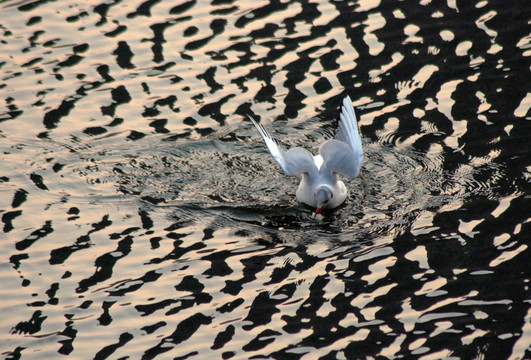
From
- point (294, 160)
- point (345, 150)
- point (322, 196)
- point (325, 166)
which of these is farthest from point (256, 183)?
point (345, 150)

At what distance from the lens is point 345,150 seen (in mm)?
12047

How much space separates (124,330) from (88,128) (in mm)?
5076

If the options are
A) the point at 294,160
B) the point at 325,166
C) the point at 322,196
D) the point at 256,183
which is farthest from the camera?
the point at 256,183

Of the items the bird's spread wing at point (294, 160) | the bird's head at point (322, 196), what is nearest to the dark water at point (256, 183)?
the bird's head at point (322, 196)

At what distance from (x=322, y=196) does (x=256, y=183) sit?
1.12 metres

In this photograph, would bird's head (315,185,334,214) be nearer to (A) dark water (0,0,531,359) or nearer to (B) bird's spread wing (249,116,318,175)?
(A) dark water (0,0,531,359)

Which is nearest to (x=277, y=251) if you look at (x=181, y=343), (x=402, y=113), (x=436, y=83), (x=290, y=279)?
(x=290, y=279)

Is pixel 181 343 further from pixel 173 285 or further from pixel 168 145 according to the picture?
pixel 168 145

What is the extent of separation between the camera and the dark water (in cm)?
931

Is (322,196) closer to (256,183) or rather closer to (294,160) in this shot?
(294,160)

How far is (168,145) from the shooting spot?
13172 mm

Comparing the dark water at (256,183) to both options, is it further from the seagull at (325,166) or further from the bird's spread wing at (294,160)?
the bird's spread wing at (294,160)

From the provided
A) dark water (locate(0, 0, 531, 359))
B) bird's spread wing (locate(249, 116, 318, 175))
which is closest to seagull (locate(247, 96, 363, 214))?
bird's spread wing (locate(249, 116, 318, 175))

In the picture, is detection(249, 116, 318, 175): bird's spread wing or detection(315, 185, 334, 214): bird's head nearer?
detection(315, 185, 334, 214): bird's head
